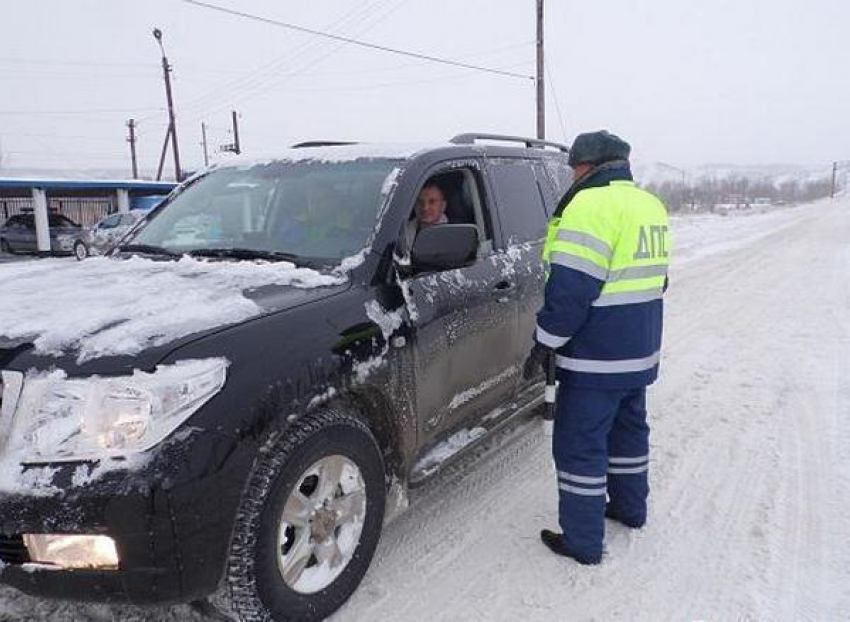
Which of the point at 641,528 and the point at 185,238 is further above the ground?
the point at 185,238

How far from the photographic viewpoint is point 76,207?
33344 millimetres

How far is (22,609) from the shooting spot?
2.65 meters

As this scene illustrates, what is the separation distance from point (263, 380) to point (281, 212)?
1.42 meters

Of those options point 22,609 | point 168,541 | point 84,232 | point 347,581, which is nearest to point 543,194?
point 347,581

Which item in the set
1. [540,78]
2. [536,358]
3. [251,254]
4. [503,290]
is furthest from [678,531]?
[540,78]

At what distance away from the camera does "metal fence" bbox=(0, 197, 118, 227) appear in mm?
31047

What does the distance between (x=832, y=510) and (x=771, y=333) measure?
4691 mm

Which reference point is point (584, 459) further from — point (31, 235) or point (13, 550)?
point (31, 235)

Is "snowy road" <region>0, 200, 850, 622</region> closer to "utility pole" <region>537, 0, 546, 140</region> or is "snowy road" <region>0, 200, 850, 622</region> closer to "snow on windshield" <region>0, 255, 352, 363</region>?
"snow on windshield" <region>0, 255, 352, 363</region>

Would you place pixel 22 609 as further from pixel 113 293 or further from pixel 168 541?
pixel 113 293

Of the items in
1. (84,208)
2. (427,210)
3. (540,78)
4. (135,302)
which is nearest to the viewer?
(135,302)

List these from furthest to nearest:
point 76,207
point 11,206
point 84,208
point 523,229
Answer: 1. point 84,208
2. point 76,207
3. point 11,206
4. point 523,229

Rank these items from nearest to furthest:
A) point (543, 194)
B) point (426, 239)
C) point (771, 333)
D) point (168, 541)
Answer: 1. point (168, 541)
2. point (426, 239)
3. point (543, 194)
4. point (771, 333)

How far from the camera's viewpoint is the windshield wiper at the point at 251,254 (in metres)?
3.19
